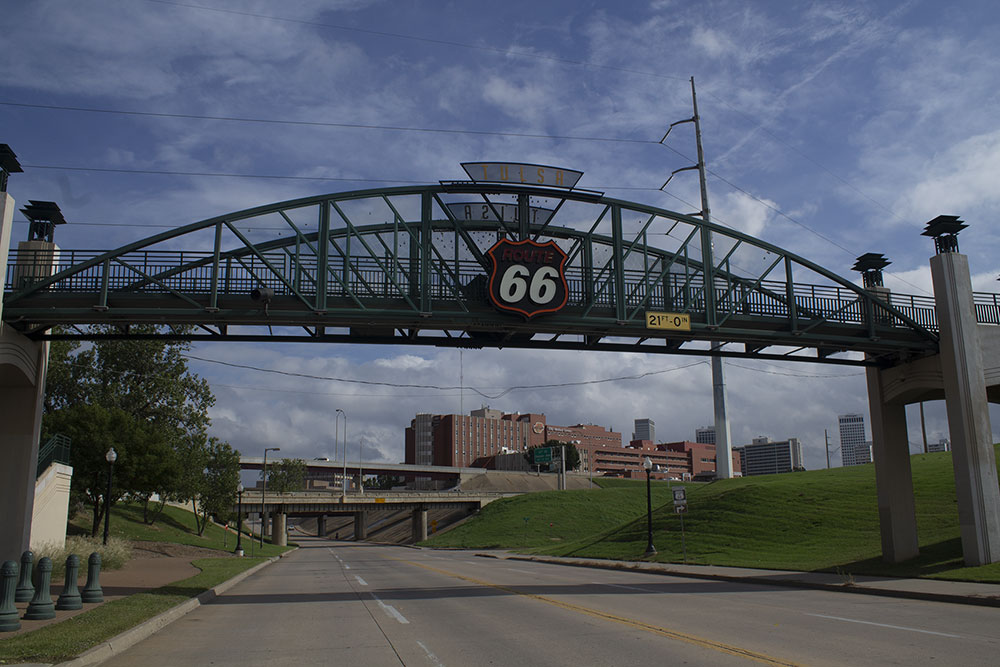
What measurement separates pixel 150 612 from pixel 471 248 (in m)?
13.3

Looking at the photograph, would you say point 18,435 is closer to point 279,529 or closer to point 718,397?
point 718,397

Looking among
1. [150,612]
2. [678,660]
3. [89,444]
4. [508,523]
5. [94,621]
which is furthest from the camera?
[508,523]

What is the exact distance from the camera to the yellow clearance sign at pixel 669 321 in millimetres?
22719

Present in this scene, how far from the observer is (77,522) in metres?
52.6

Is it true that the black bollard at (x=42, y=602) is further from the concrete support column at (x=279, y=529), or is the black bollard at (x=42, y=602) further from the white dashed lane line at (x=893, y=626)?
the concrete support column at (x=279, y=529)

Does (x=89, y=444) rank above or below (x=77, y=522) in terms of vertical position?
above

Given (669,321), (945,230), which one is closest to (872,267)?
(945,230)

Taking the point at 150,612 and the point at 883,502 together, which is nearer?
the point at 150,612

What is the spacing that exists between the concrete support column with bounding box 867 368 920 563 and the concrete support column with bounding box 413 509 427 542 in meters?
77.0

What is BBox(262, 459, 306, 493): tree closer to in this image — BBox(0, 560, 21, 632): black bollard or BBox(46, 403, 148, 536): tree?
BBox(46, 403, 148, 536): tree

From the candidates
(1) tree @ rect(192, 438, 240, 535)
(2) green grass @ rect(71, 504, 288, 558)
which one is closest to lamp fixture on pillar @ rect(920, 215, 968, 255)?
(2) green grass @ rect(71, 504, 288, 558)

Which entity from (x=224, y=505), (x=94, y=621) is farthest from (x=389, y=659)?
(x=224, y=505)

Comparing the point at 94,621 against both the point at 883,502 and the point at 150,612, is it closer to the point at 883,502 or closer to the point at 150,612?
the point at 150,612

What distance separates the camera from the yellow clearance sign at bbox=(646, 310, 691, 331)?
22.7 meters
